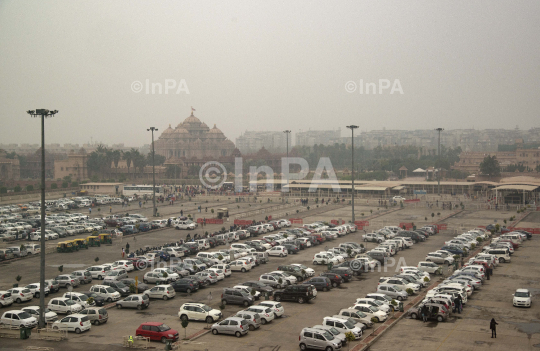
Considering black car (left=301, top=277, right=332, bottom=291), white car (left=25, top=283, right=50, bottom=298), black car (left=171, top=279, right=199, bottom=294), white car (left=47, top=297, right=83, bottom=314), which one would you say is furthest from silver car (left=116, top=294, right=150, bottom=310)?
black car (left=301, top=277, right=332, bottom=291)

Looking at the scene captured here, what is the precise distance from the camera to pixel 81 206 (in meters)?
62.2

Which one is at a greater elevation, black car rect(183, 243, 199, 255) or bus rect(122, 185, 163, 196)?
bus rect(122, 185, 163, 196)

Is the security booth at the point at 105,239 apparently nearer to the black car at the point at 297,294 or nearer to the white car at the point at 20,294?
the white car at the point at 20,294

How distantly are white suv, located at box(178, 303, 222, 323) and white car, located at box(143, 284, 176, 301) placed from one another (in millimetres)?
3071

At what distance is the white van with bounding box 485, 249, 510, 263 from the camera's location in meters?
30.4

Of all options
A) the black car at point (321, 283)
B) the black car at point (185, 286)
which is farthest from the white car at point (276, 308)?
the black car at point (185, 286)

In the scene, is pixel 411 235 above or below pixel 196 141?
below

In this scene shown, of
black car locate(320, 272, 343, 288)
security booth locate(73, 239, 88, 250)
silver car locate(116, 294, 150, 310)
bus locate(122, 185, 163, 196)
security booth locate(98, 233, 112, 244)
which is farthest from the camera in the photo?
bus locate(122, 185, 163, 196)

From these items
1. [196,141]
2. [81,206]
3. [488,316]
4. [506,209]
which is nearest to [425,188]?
[506,209]

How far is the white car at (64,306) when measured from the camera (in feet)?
69.4

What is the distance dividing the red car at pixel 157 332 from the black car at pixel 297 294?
235 inches

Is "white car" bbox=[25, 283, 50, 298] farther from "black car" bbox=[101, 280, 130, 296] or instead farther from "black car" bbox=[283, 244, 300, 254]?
"black car" bbox=[283, 244, 300, 254]

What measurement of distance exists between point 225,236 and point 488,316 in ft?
65.2

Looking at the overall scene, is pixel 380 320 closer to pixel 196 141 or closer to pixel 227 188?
pixel 227 188
